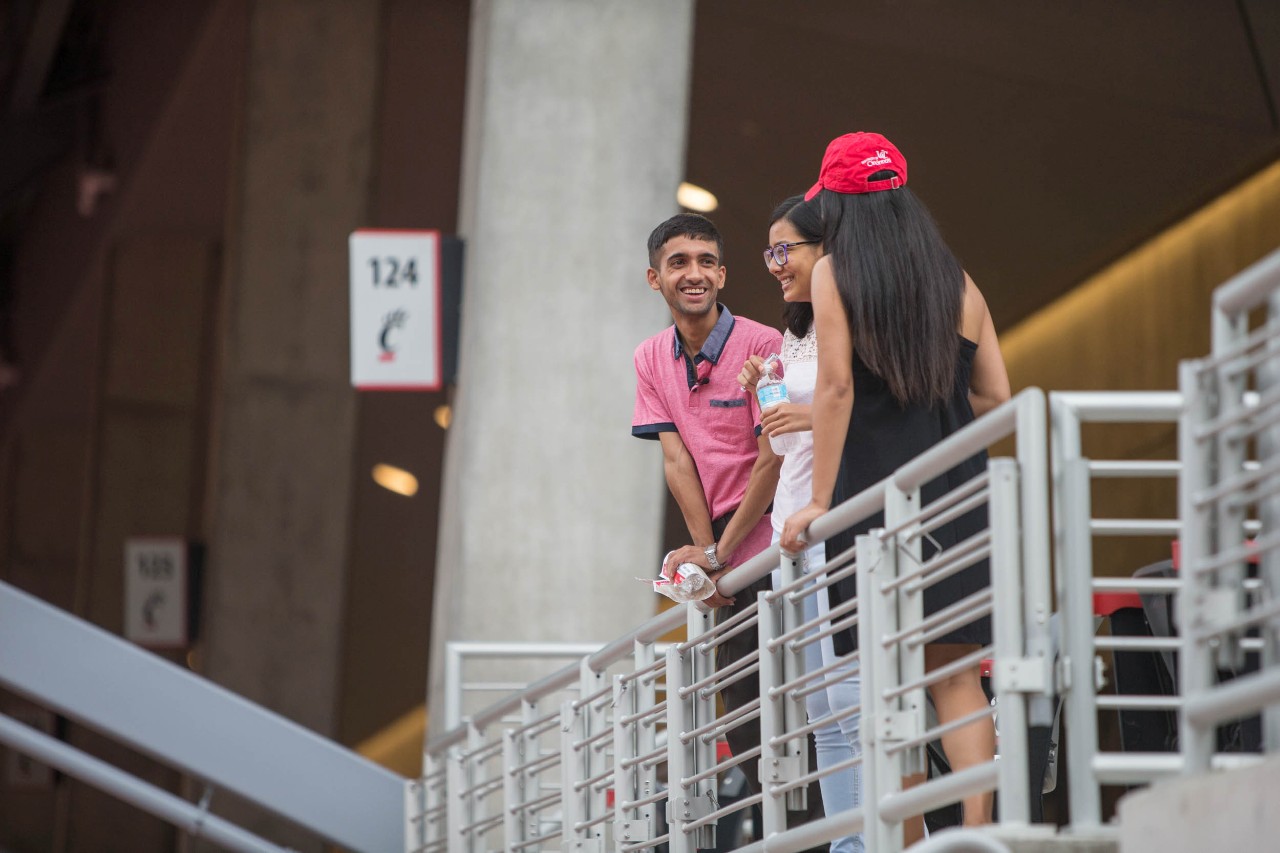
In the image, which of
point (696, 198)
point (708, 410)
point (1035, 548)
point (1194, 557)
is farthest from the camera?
point (696, 198)

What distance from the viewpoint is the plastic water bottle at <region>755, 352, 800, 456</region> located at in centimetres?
462

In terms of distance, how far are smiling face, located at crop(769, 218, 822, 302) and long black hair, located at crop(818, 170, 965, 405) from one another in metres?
0.31

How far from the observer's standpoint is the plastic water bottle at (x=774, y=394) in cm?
462

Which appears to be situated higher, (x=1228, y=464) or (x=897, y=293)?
(x=897, y=293)

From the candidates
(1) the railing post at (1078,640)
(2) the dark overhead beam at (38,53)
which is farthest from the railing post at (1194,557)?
(2) the dark overhead beam at (38,53)

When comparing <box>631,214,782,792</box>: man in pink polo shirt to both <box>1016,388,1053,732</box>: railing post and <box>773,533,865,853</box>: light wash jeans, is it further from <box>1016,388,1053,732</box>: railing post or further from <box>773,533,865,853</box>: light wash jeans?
<box>1016,388,1053,732</box>: railing post

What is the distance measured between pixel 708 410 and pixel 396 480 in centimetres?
1333

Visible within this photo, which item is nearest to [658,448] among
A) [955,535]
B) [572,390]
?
[572,390]

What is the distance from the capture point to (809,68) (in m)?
11.6

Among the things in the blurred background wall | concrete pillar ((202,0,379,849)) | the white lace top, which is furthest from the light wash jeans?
concrete pillar ((202,0,379,849))

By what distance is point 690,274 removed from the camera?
5.25 metres

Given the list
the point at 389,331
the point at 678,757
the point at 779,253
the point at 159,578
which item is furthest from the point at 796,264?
the point at 159,578

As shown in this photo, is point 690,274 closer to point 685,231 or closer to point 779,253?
point 685,231

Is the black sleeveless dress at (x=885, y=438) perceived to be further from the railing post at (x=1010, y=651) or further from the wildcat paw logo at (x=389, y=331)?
the wildcat paw logo at (x=389, y=331)
